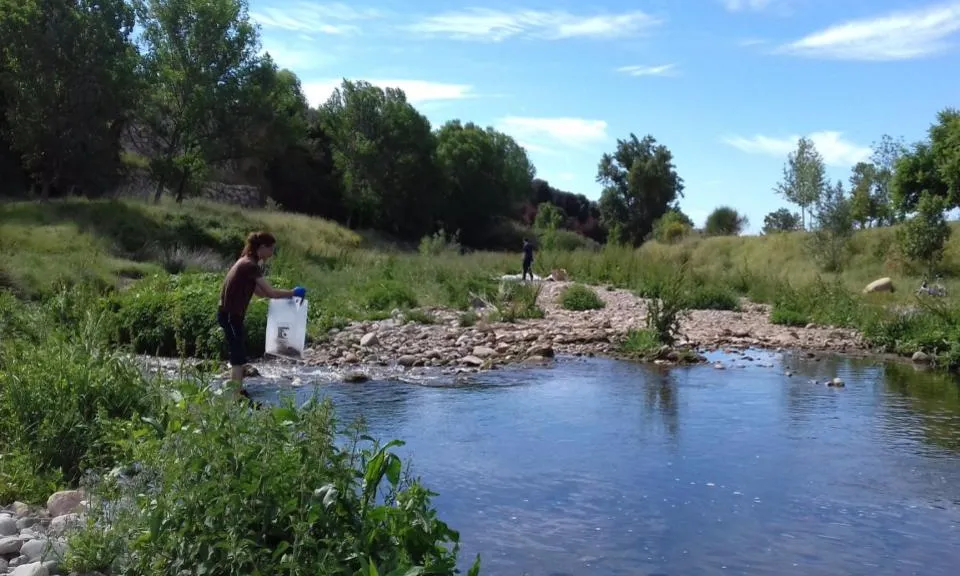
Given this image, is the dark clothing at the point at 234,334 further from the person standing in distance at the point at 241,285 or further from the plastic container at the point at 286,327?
the plastic container at the point at 286,327

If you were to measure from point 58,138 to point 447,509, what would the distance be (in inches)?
1243

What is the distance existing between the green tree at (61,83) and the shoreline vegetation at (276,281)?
0.31 feet

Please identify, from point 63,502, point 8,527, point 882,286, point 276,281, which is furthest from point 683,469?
point 882,286

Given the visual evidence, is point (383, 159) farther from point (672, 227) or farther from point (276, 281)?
point (276, 281)

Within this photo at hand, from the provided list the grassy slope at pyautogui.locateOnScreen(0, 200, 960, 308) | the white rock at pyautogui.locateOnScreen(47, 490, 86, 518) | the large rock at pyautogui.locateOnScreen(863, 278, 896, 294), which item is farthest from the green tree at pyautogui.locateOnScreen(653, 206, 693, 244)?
the white rock at pyautogui.locateOnScreen(47, 490, 86, 518)

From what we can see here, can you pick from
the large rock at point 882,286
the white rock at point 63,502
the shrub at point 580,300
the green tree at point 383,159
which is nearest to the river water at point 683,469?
the white rock at point 63,502

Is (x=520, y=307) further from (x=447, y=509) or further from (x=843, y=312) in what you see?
(x=447, y=509)

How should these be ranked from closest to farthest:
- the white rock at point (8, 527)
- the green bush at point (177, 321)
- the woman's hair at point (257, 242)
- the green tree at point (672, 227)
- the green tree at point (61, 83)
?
1. the white rock at point (8, 527)
2. the woman's hair at point (257, 242)
3. the green bush at point (177, 321)
4. the green tree at point (61, 83)
5. the green tree at point (672, 227)

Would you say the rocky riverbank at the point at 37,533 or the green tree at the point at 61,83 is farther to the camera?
the green tree at the point at 61,83

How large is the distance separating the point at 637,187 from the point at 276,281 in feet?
177

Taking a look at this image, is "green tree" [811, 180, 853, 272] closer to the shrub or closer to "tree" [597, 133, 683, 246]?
the shrub

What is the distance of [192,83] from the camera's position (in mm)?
39188

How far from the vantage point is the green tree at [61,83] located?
32406 mm

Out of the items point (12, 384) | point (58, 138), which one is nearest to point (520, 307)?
point (12, 384)
